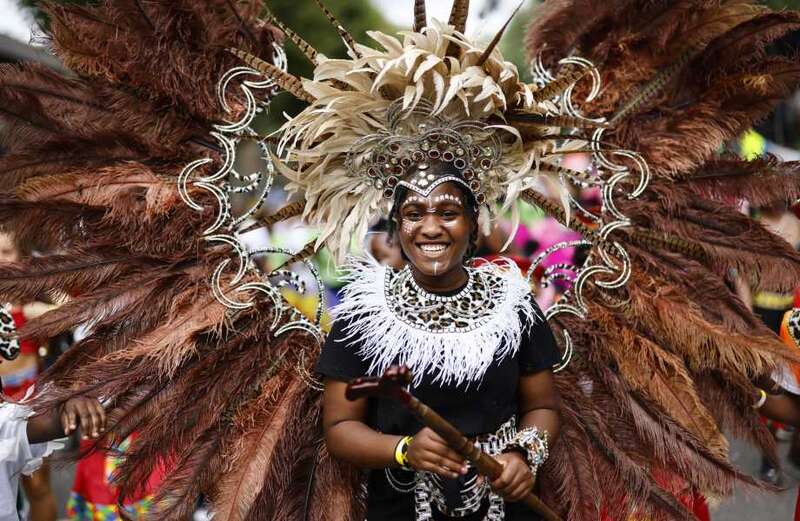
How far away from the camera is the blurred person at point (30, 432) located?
2715 mm

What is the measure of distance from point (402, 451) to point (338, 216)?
870 millimetres

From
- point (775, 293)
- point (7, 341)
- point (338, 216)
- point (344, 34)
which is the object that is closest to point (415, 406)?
point (338, 216)

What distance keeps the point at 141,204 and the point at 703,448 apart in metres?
2.05

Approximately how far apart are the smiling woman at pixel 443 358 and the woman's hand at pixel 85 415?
2.47 feet

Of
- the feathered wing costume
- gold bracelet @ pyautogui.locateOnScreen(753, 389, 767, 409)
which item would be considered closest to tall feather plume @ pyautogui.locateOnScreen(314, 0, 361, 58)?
the feathered wing costume

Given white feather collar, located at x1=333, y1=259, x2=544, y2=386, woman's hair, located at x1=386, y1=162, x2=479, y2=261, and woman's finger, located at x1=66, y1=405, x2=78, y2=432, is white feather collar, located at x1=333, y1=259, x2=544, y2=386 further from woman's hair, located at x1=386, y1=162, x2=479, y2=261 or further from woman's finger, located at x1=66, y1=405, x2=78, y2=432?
woman's finger, located at x1=66, y1=405, x2=78, y2=432

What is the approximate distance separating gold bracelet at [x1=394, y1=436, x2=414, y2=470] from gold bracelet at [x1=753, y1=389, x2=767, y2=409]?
143 centimetres

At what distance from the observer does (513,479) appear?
2.34m

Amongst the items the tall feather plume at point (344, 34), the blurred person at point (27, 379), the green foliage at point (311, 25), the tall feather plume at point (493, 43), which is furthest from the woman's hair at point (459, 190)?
the green foliage at point (311, 25)

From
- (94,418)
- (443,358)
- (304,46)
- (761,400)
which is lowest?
(94,418)

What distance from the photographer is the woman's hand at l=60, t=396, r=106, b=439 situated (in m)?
2.70

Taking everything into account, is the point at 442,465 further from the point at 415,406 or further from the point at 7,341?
the point at 7,341

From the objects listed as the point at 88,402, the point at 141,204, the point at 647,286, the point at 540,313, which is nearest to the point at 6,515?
the point at 88,402

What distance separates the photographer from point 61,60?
2.94 metres
